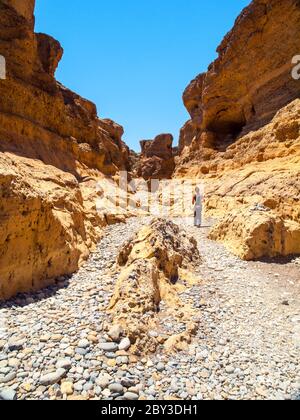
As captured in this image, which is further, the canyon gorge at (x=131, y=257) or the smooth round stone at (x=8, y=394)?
the canyon gorge at (x=131, y=257)

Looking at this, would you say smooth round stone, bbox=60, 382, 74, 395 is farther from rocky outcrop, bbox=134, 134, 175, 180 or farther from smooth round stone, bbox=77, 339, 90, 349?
rocky outcrop, bbox=134, 134, 175, 180

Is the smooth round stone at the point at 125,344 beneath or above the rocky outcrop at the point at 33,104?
beneath

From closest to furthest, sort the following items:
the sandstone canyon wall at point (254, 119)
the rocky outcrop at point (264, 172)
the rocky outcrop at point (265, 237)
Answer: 1. the rocky outcrop at point (265, 237)
2. the rocky outcrop at point (264, 172)
3. the sandstone canyon wall at point (254, 119)

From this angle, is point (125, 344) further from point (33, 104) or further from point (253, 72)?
point (253, 72)

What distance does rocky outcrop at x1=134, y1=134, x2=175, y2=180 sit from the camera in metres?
38.2

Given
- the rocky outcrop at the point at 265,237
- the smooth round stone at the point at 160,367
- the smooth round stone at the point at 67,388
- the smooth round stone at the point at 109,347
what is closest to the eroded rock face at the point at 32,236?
the smooth round stone at the point at 109,347

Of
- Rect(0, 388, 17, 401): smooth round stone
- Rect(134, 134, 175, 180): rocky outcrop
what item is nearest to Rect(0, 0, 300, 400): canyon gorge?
Rect(0, 388, 17, 401): smooth round stone

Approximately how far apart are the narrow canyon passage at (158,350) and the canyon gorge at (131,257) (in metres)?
0.02


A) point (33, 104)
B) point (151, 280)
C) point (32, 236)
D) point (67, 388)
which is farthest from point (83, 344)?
point (33, 104)

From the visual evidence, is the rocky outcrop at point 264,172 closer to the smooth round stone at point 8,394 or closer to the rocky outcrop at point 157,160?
the smooth round stone at point 8,394

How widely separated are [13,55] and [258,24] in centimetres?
1899

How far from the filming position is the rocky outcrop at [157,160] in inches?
1505

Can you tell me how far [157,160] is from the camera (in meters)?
38.9

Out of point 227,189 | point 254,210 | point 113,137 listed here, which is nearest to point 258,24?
point 227,189
